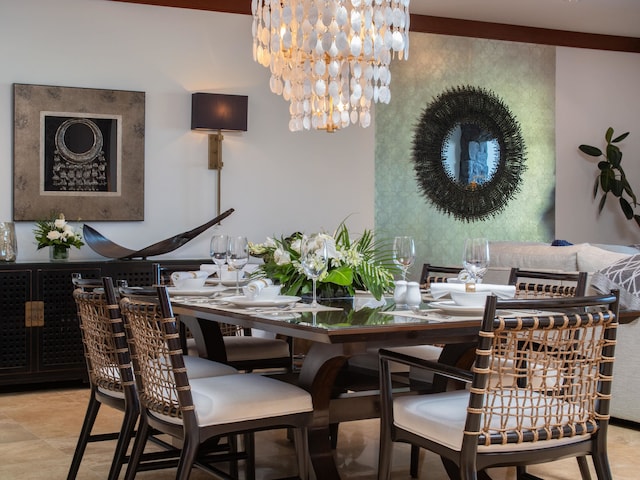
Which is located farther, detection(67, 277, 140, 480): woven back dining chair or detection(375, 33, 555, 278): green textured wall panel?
detection(375, 33, 555, 278): green textured wall panel

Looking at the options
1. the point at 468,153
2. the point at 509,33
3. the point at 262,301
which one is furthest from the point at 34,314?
the point at 509,33

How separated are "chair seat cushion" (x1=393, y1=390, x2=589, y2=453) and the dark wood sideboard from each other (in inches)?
117

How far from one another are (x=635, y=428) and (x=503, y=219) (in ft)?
A: 10.8

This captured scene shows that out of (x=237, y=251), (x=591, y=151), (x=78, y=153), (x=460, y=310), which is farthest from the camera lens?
(x=591, y=151)

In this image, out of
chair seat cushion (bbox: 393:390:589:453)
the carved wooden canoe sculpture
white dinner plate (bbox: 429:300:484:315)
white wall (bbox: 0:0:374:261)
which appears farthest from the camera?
white wall (bbox: 0:0:374:261)

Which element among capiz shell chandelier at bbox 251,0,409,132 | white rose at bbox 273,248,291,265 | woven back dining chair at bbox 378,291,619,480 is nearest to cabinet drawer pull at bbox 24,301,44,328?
capiz shell chandelier at bbox 251,0,409,132

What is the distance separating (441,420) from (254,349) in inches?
66.4

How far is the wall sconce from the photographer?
6.28 meters

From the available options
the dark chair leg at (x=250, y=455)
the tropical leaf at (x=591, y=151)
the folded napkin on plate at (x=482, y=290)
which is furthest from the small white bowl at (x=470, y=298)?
the tropical leaf at (x=591, y=151)

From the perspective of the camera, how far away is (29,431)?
455cm

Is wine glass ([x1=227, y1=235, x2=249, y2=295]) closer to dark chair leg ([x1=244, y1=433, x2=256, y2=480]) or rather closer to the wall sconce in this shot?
dark chair leg ([x1=244, y1=433, x2=256, y2=480])

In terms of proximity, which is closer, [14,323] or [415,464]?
[415,464]

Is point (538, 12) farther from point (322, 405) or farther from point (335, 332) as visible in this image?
point (335, 332)

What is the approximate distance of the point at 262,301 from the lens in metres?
3.08
